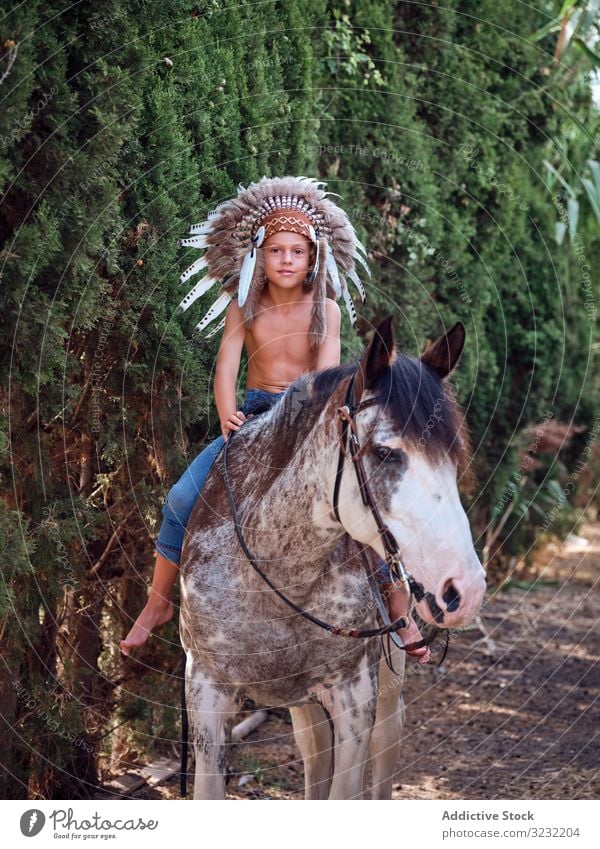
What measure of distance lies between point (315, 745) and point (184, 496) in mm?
1210

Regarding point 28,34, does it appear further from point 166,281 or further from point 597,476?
point 597,476

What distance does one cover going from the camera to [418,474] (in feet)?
9.98

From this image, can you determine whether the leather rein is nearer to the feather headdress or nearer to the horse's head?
the horse's head

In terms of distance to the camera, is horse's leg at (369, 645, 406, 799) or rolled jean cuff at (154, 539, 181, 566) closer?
rolled jean cuff at (154, 539, 181, 566)

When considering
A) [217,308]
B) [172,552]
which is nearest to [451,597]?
[172,552]

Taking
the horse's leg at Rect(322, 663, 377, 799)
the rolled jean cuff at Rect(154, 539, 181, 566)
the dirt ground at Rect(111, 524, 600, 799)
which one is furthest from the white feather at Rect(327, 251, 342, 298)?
the dirt ground at Rect(111, 524, 600, 799)

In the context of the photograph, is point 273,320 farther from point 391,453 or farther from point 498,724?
point 498,724

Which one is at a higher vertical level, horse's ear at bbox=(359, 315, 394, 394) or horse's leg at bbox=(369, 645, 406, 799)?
horse's ear at bbox=(359, 315, 394, 394)

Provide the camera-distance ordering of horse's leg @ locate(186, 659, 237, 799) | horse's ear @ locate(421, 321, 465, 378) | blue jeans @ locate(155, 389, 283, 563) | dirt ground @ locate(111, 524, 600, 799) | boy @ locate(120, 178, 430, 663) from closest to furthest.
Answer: horse's ear @ locate(421, 321, 465, 378) < horse's leg @ locate(186, 659, 237, 799) < blue jeans @ locate(155, 389, 283, 563) < boy @ locate(120, 178, 430, 663) < dirt ground @ locate(111, 524, 600, 799)

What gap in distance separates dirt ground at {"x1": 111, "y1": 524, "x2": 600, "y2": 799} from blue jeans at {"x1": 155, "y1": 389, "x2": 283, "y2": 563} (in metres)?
1.83

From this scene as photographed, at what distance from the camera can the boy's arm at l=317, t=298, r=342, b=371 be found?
4086 millimetres

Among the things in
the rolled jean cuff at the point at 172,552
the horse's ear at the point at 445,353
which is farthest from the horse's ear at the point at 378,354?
the rolled jean cuff at the point at 172,552

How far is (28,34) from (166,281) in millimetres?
1375

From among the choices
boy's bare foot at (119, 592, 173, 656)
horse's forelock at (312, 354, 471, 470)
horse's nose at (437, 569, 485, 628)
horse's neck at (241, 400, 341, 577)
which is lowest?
boy's bare foot at (119, 592, 173, 656)
